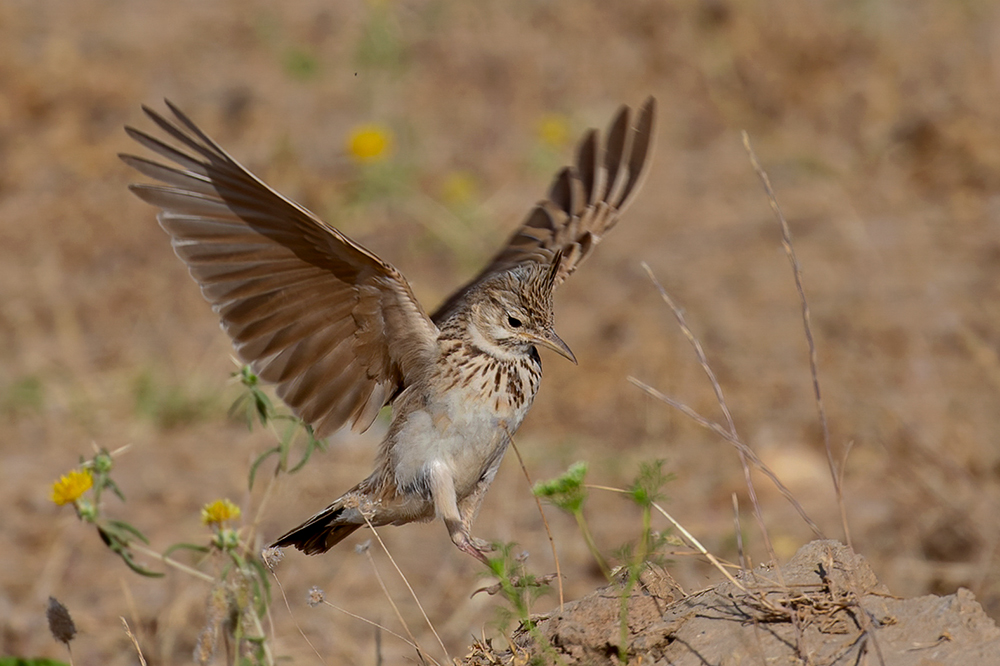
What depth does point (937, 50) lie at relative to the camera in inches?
440

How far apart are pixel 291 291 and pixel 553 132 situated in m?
5.63

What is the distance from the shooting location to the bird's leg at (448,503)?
409 centimetres

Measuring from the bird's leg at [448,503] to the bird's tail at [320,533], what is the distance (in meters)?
0.36

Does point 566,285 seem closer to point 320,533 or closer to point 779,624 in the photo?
point 320,533

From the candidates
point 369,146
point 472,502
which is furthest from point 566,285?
point 472,502

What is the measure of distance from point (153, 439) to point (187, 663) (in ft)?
7.40

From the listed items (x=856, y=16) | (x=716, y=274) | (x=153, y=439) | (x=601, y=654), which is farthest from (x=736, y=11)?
(x=601, y=654)

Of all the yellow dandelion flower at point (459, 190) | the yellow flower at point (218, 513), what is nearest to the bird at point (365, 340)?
the yellow flower at point (218, 513)

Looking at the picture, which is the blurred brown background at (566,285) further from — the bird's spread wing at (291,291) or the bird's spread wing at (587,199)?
the bird's spread wing at (587,199)

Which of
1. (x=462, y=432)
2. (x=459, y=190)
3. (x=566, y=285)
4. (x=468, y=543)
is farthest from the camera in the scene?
(x=459, y=190)

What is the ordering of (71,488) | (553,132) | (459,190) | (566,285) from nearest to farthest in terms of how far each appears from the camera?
(71,488) → (566,285) → (459,190) → (553,132)

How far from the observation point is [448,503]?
414 cm

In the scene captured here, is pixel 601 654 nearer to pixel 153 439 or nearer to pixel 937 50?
pixel 153 439

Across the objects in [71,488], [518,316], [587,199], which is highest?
[587,199]
